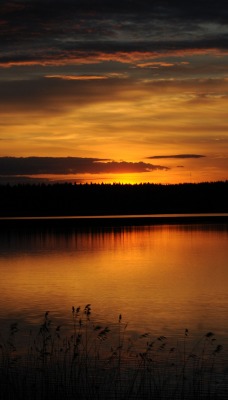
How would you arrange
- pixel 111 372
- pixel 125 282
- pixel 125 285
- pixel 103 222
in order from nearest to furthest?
pixel 111 372 → pixel 125 285 → pixel 125 282 → pixel 103 222

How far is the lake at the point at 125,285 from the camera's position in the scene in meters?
24.5

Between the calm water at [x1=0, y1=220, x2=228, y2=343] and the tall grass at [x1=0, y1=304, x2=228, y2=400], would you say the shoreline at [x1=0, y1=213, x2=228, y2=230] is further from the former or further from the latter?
the tall grass at [x1=0, y1=304, x2=228, y2=400]

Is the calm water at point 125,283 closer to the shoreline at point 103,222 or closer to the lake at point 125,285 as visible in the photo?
the lake at point 125,285

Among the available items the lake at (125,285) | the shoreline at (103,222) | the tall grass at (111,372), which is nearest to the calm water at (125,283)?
the lake at (125,285)

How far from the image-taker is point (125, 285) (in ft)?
115

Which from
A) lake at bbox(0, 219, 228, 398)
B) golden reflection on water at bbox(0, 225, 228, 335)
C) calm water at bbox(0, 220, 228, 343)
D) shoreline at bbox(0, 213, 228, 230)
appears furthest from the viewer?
shoreline at bbox(0, 213, 228, 230)

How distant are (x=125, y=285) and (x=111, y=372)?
712 inches

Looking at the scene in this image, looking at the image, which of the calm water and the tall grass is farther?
the calm water

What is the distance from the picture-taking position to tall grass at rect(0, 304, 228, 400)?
1492 cm

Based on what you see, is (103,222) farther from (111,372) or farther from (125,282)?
(111,372)

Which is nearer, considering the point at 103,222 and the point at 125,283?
the point at 125,283

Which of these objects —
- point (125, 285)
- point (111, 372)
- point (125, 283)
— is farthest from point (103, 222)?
point (111, 372)

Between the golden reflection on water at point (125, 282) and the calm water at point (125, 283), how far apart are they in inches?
1.3

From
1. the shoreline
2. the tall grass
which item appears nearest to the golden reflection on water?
the tall grass
